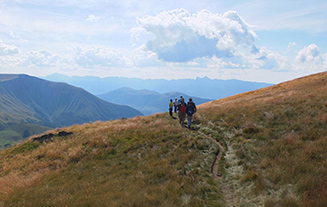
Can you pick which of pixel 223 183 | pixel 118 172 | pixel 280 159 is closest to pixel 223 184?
pixel 223 183

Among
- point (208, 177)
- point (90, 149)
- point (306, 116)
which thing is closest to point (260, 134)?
point (306, 116)

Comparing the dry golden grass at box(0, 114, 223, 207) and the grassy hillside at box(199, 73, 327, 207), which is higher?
the grassy hillside at box(199, 73, 327, 207)

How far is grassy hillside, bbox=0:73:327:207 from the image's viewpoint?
25.2ft

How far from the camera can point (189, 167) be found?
430 inches

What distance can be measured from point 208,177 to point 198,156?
2593mm

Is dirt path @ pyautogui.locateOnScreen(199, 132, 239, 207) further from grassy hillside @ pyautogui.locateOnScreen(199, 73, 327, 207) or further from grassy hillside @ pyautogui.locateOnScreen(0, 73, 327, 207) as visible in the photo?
grassy hillside @ pyautogui.locateOnScreen(199, 73, 327, 207)

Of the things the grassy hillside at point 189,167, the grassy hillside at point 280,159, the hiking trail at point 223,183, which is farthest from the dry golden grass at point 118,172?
the grassy hillside at point 280,159

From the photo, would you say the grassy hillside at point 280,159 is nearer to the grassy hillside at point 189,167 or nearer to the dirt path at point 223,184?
the grassy hillside at point 189,167

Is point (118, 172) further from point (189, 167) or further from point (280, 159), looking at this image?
point (280, 159)

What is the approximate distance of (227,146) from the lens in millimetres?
13953

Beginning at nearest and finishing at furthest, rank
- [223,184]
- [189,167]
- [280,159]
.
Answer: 1. [223,184]
2. [280,159]
3. [189,167]

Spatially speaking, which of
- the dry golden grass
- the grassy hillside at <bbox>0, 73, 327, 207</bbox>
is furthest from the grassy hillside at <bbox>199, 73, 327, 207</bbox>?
the dry golden grass

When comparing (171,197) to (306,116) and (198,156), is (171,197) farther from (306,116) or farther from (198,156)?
(306,116)

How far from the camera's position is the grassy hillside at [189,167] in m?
7.70
